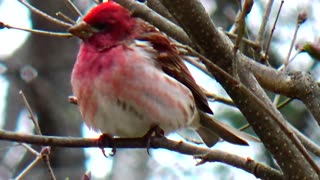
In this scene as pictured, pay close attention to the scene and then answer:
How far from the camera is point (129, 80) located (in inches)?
216

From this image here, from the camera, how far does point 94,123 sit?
5.61m

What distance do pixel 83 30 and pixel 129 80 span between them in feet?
1.54

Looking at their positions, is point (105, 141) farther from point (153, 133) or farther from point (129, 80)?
point (129, 80)

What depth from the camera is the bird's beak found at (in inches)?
219

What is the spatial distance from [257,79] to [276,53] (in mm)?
4089

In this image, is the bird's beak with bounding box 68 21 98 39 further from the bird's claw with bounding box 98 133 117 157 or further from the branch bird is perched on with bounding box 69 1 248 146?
the bird's claw with bounding box 98 133 117 157

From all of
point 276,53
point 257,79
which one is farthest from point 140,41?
point 276,53

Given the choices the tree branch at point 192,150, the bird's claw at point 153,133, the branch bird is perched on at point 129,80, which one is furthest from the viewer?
the branch bird is perched on at point 129,80

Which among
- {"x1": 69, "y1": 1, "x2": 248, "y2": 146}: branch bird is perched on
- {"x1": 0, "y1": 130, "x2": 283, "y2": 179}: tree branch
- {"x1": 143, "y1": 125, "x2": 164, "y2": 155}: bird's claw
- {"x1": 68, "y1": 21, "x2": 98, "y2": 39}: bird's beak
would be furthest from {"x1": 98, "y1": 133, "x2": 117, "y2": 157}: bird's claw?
{"x1": 68, "y1": 21, "x2": 98, "y2": 39}: bird's beak

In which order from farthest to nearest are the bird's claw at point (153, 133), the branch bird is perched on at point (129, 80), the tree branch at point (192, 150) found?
the branch bird is perched on at point (129, 80)
the bird's claw at point (153, 133)
the tree branch at point (192, 150)

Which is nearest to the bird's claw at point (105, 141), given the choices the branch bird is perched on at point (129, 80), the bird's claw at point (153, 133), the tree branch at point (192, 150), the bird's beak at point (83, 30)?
the branch bird is perched on at point (129, 80)

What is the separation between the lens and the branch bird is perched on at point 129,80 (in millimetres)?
5477

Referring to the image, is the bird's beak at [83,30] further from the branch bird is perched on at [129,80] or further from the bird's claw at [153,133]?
the bird's claw at [153,133]

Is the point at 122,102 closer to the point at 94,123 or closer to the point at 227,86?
the point at 94,123
